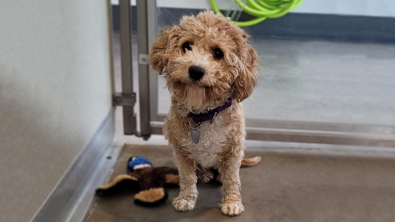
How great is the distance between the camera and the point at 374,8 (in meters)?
2.10

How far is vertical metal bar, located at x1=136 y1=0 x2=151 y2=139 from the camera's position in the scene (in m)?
2.01

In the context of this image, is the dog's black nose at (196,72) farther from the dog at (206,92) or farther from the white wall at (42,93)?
the white wall at (42,93)

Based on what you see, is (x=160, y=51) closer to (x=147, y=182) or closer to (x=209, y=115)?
(x=209, y=115)

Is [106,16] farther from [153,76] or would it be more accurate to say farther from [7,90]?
[7,90]

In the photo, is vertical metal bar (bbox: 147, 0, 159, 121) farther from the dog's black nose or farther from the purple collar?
the dog's black nose

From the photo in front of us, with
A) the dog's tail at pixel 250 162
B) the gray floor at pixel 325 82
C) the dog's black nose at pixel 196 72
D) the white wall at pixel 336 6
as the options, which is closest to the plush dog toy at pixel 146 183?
the dog's tail at pixel 250 162

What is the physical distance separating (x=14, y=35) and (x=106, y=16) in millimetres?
873

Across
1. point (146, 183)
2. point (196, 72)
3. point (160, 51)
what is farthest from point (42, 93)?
point (146, 183)

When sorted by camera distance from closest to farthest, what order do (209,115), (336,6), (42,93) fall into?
(42,93)
(209,115)
(336,6)

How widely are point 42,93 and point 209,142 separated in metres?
0.59

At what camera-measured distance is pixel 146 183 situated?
1.79m

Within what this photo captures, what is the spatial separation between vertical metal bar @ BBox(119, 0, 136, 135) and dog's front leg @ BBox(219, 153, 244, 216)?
723mm

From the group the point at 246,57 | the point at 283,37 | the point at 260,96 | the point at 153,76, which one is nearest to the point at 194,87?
the point at 246,57

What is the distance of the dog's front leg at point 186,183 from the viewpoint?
1.64 m
